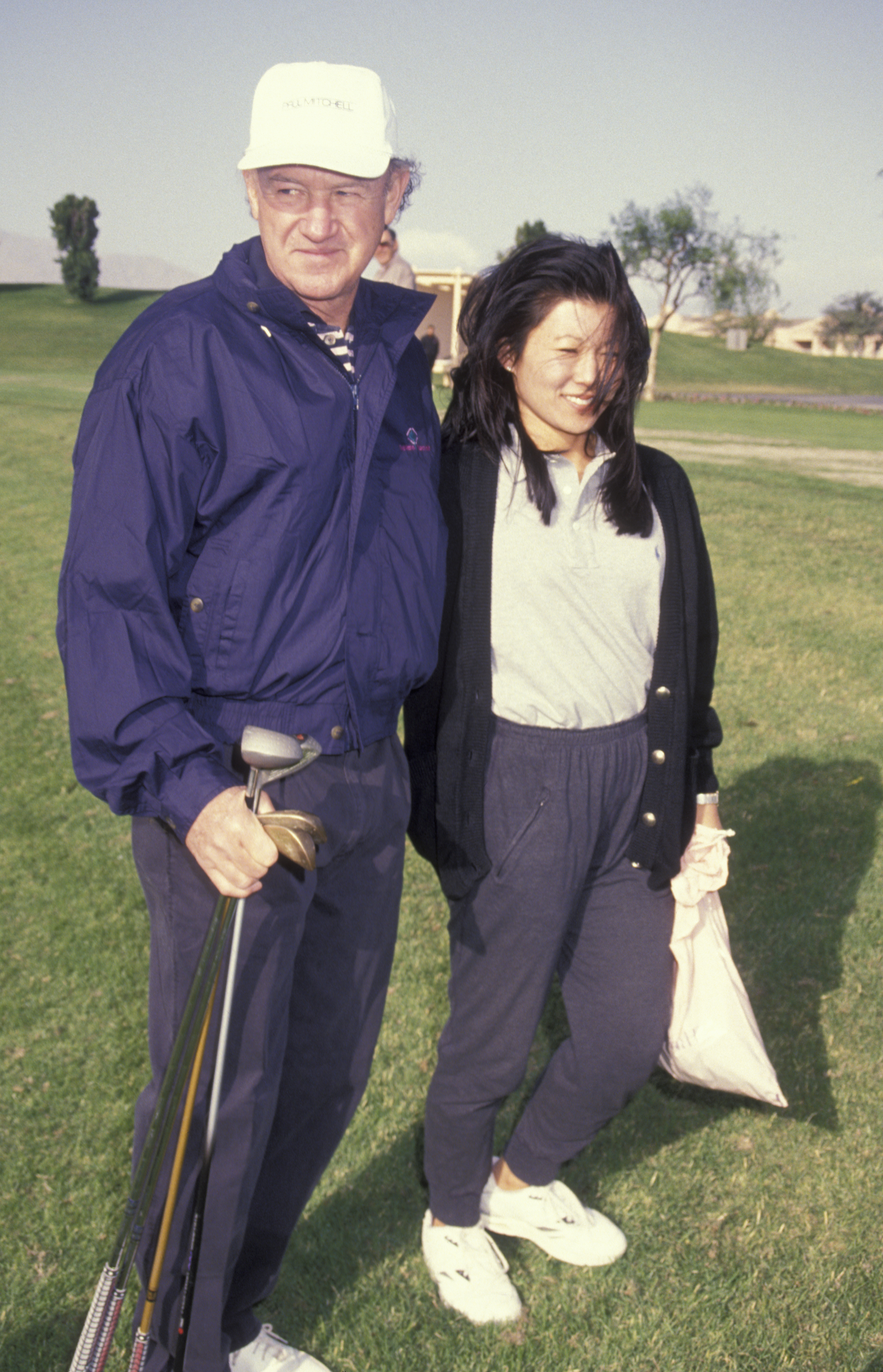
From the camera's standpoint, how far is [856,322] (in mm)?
105625

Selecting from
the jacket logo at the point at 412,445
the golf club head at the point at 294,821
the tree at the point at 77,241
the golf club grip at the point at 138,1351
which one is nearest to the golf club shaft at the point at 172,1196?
the golf club grip at the point at 138,1351

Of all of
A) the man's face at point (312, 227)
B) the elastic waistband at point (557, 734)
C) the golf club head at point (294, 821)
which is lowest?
the elastic waistband at point (557, 734)

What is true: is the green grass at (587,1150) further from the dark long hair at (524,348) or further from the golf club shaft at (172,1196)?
the dark long hair at (524,348)

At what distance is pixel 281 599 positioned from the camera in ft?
6.50

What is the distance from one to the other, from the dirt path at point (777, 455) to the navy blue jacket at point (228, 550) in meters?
15.8

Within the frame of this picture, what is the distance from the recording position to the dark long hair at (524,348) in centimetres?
250

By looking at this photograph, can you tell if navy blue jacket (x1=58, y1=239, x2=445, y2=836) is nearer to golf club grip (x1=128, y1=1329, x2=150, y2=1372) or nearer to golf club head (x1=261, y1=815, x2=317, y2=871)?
golf club head (x1=261, y1=815, x2=317, y2=871)

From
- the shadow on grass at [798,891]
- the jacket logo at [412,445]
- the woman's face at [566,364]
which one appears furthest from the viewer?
the shadow on grass at [798,891]

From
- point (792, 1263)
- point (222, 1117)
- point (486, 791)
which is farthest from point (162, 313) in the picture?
point (792, 1263)

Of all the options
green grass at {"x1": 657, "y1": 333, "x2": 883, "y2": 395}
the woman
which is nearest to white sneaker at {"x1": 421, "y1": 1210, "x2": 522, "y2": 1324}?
the woman

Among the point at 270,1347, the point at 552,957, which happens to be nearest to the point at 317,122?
the point at 552,957

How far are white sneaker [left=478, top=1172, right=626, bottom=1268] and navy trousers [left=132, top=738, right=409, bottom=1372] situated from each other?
0.67 metres

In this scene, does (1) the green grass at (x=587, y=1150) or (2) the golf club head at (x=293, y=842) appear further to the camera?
(1) the green grass at (x=587, y=1150)

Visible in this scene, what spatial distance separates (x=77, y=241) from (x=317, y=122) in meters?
78.3
